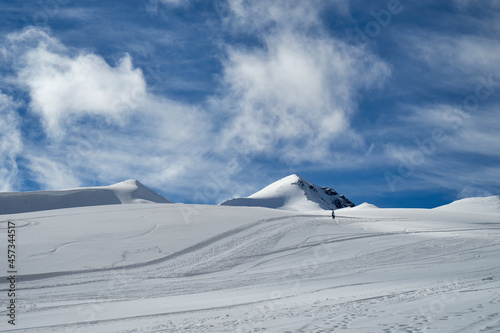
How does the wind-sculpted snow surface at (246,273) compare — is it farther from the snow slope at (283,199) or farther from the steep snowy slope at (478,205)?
the snow slope at (283,199)

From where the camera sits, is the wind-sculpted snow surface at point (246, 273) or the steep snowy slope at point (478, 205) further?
the steep snowy slope at point (478, 205)

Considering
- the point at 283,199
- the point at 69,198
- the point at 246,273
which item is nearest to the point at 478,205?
the point at 283,199

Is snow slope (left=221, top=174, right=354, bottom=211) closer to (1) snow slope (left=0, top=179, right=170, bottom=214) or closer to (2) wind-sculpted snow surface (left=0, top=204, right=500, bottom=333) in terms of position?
(1) snow slope (left=0, top=179, right=170, bottom=214)

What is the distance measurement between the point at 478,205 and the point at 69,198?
113m

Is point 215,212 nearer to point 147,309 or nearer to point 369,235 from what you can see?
point 369,235

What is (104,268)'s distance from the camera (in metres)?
20.3

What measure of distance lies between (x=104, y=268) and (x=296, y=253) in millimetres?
11322

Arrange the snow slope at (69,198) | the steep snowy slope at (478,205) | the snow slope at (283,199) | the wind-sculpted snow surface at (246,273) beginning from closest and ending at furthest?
the wind-sculpted snow surface at (246,273), the steep snowy slope at (478,205), the snow slope at (69,198), the snow slope at (283,199)

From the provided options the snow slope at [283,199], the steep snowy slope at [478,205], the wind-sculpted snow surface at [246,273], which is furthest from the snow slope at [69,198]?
the steep snowy slope at [478,205]

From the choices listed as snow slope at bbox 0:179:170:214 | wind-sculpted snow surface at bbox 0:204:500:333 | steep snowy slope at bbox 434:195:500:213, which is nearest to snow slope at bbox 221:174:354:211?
snow slope at bbox 0:179:170:214

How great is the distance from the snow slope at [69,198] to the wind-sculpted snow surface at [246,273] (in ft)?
255

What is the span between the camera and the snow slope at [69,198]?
332ft

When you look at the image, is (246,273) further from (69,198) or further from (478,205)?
(69,198)

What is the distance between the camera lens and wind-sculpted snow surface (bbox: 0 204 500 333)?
10047mm
